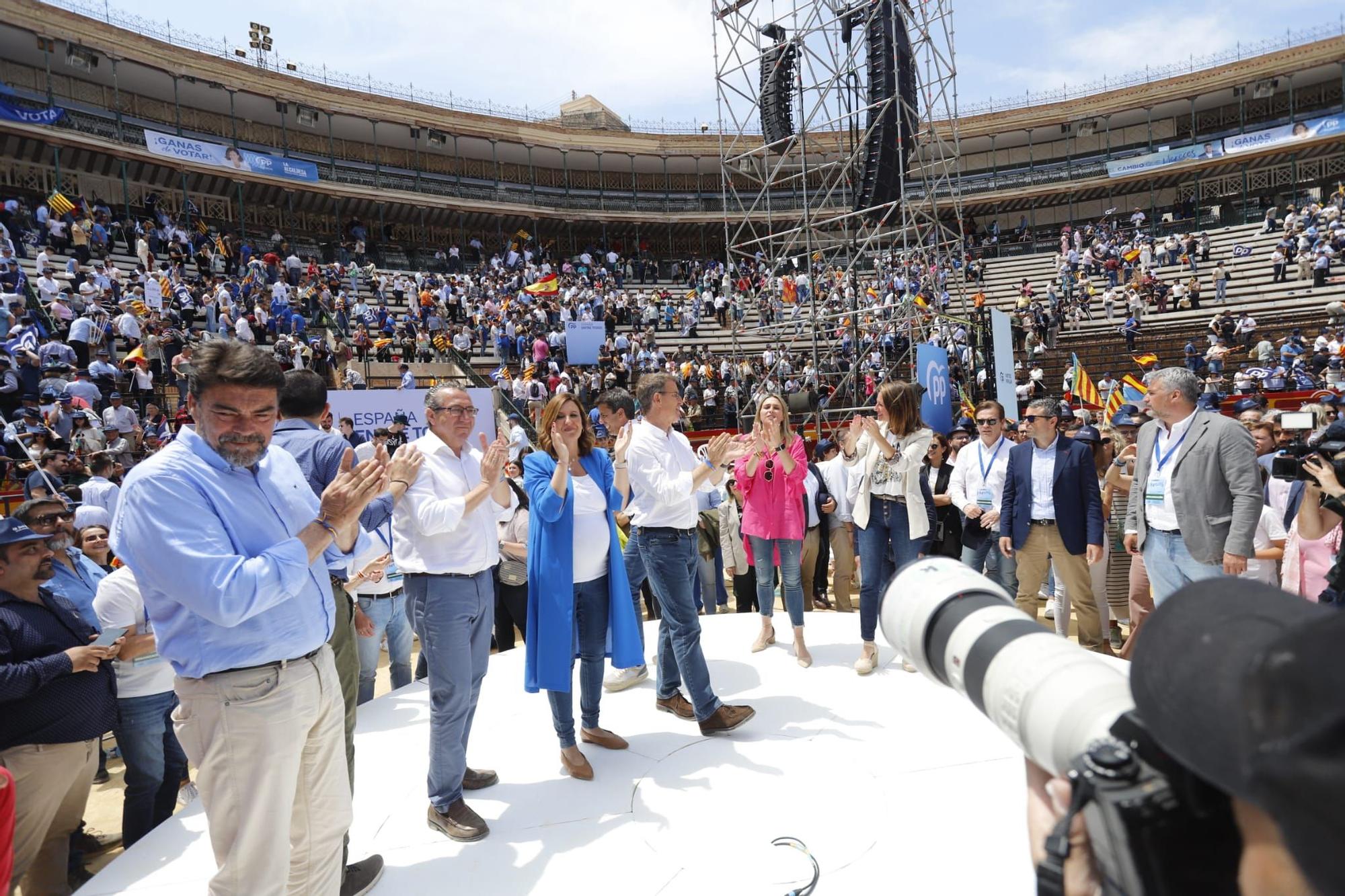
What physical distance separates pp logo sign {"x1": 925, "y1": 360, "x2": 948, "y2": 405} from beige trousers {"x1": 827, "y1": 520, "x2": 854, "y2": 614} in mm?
3063

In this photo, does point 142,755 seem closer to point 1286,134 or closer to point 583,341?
point 583,341

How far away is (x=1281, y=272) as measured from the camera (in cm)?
2039

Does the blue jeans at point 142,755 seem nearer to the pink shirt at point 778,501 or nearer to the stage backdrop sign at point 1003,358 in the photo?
the pink shirt at point 778,501

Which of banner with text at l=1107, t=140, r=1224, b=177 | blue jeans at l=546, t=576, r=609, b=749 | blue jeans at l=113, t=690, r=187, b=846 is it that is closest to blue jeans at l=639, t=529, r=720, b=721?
blue jeans at l=546, t=576, r=609, b=749

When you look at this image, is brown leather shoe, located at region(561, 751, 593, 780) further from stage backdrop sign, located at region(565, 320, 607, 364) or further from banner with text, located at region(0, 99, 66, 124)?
banner with text, located at region(0, 99, 66, 124)

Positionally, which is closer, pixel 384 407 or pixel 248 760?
pixel 248 760

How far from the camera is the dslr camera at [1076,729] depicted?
667 mm

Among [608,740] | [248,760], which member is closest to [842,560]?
[608,740]

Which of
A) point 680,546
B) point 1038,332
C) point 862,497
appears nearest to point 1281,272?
point 1038,332

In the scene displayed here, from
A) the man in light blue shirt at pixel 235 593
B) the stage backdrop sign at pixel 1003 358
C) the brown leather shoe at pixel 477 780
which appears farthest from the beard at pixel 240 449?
the stage backdrop sign at pixel 1003 358

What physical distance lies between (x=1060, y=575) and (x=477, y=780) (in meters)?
3.82

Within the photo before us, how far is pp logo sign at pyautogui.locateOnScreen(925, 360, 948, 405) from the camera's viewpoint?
8828 mm

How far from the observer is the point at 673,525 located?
3654 mm

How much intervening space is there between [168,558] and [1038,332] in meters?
20.9
